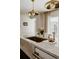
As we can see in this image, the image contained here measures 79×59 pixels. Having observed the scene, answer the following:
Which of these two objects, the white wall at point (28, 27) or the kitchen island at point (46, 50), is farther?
the white wall at point (28, 27)

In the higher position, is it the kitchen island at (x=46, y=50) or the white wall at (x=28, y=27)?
the white wall at (x=28, y=27)

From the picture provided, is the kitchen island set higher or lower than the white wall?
lower

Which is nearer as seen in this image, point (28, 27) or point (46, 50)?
point (46, 50)

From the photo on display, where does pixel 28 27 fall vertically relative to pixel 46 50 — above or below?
above

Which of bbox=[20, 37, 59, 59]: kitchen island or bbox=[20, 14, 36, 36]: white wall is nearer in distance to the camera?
bbox=[20, 37, 59, 59]: kitchen island
